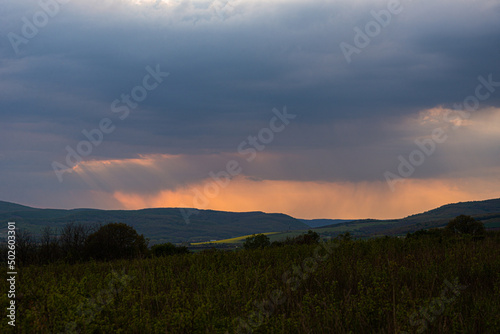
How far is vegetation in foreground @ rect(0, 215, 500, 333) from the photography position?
6887 millimetres

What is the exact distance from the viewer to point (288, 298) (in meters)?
8.59

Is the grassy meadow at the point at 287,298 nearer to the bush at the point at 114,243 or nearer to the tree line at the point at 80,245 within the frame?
the tree line at the point at 80,245

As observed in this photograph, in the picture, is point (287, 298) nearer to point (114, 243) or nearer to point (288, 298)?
point (288, 298)

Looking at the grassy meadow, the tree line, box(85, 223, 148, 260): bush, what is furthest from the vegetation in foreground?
box(85, 223, 148, 260): bush

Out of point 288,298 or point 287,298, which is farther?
point 287,298

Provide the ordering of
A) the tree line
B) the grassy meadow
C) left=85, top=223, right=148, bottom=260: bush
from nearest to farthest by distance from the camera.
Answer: the grassy meadow → the tree line → left=85, top=223, right=148, bottom=260: bush

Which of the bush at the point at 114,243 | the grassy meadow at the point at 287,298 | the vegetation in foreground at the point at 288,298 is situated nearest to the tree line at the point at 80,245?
the bush at the point at 114,243

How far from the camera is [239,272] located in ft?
36.7

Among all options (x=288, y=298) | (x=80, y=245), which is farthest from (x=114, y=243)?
(x=288, y=298)

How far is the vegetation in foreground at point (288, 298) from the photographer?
22.6 ft

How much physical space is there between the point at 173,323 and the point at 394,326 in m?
3.57

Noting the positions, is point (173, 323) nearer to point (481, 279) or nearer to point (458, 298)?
point (458, 298)

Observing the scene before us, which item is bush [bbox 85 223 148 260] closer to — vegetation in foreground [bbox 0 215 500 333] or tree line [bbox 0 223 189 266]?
tree line [bbox 0 223 189 266]

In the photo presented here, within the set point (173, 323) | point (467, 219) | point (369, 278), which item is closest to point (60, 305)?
point (173, 323)
